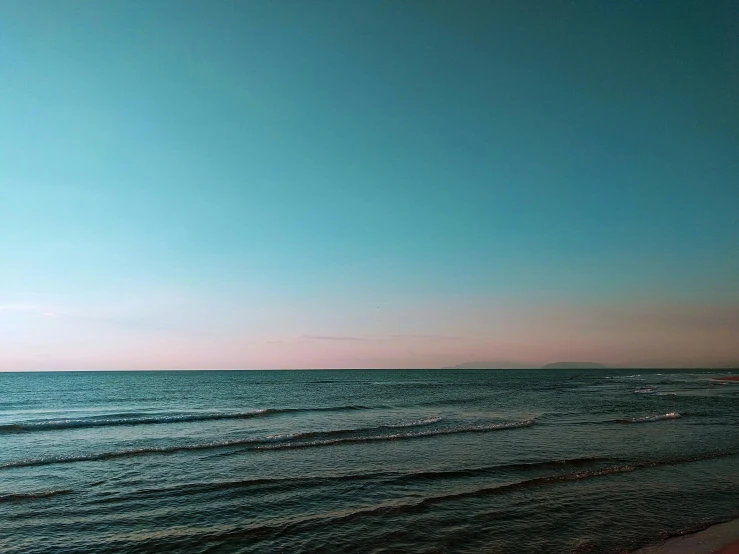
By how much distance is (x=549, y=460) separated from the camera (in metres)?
18.9

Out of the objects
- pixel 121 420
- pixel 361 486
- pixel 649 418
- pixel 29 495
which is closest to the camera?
pixel 29 495

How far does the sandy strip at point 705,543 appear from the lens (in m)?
10.0

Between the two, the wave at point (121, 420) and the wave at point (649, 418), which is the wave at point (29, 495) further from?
the wave at point (649, 418)

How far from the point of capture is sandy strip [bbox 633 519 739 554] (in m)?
10.0

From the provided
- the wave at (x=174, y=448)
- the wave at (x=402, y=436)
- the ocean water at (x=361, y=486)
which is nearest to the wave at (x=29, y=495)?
the ocean water at (x=361, y=486)

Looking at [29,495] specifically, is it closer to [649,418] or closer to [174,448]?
[174,448]

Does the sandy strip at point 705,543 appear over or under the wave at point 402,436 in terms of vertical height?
over

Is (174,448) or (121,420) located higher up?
(174,448)

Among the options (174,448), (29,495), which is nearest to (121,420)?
(174,448)

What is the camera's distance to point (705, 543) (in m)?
10.5

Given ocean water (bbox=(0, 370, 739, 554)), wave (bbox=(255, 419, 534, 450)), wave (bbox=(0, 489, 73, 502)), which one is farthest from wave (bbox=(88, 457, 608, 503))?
wave (bbox=(255, 419, 534, 450))

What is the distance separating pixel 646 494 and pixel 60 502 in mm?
17620

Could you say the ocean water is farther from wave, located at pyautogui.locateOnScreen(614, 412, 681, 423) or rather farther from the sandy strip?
wave, located at pyautogui.locateOnScreen(614, 412, 681, 423)

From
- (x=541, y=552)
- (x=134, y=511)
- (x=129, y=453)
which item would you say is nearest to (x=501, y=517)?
(x=541, y=552)
